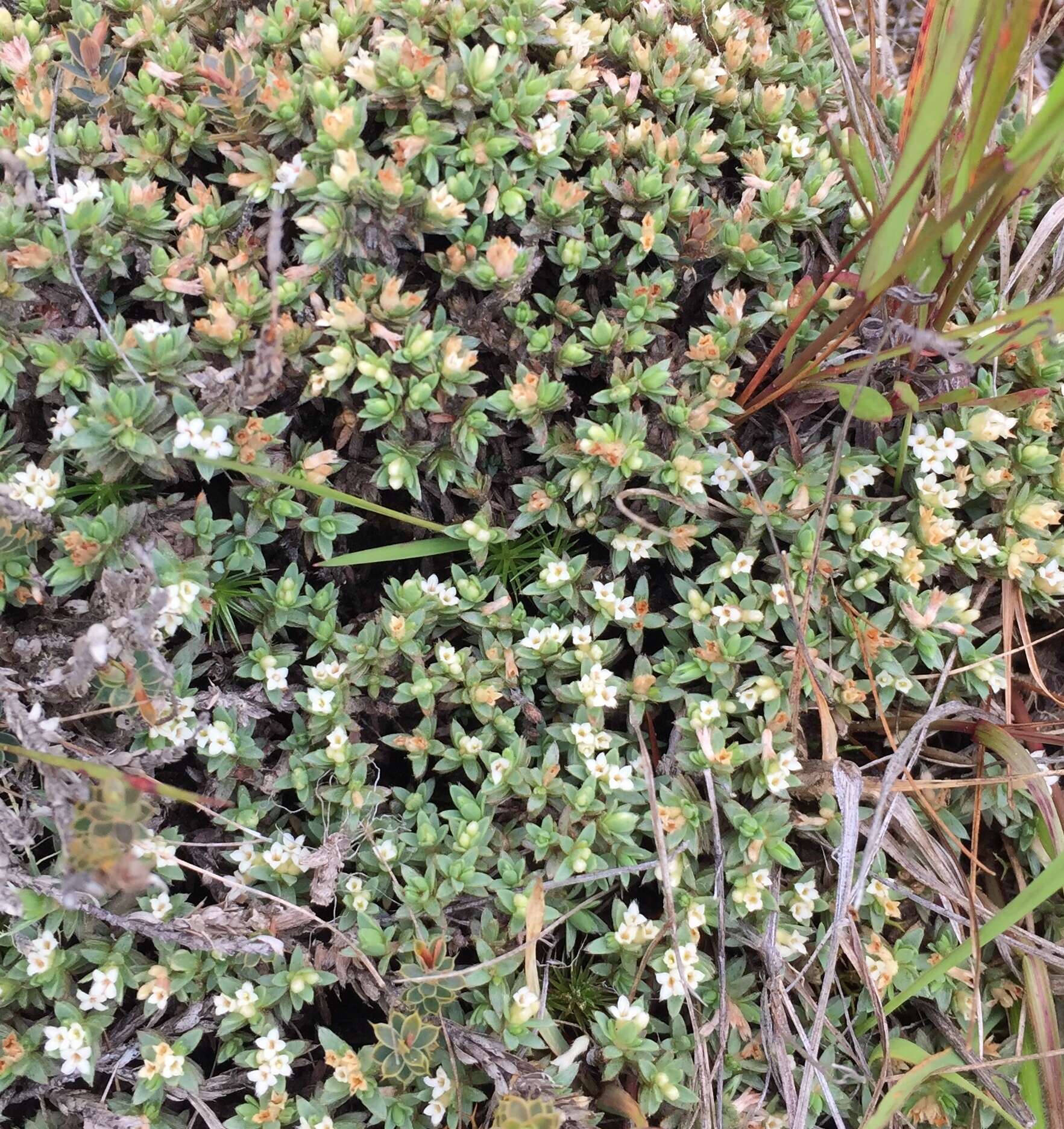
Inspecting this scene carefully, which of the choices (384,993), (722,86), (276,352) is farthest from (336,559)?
(722,86)

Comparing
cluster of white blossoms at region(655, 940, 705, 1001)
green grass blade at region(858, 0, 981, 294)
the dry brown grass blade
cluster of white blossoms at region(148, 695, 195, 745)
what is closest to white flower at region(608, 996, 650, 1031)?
cluster of white blossoms at region(655, 940, 705, 1001)

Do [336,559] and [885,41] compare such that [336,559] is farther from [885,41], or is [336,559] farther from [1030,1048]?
[885,41]

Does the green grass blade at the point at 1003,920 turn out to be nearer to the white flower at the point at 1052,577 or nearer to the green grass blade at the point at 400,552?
the white flower at the point at 1052,577

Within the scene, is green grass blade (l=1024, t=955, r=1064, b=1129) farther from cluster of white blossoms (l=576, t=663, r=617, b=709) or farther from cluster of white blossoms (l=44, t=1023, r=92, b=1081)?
cluster of white blossoms (l=44, t=1023, r=92, b=1081)

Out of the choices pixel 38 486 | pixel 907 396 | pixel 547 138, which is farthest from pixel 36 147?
pixel 907 396

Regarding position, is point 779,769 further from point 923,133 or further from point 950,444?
point 923,133

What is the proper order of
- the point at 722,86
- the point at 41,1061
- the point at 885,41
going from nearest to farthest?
the point at 41,1061, the point at 722,86, the point at 885,41
